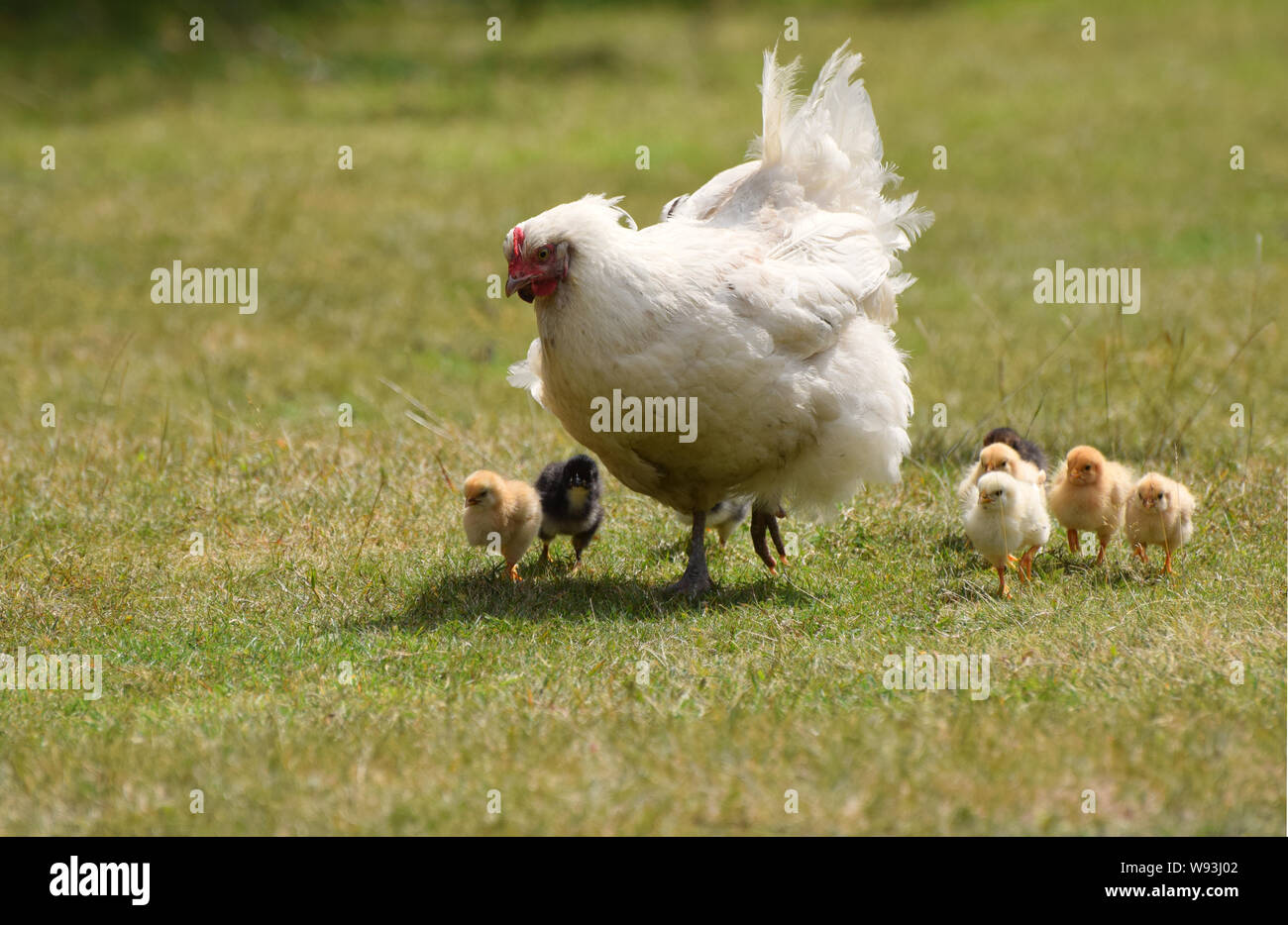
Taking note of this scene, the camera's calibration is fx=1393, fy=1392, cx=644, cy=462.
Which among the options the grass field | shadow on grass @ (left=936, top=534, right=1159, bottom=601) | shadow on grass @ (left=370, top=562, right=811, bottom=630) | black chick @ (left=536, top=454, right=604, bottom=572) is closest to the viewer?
the grass field

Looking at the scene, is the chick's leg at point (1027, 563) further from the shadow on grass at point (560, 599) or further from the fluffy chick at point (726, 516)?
the fluffy chick at point (726, 516)

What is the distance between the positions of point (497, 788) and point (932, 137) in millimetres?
16512

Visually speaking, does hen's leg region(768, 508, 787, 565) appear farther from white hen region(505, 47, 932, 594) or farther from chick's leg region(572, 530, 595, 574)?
chick's leg region(572, 530, 595, 574)

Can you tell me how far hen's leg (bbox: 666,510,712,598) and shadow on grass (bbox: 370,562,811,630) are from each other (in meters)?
0.06

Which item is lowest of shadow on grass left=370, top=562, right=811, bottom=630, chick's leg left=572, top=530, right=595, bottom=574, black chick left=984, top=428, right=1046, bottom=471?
shadow on grass left=370, top=562, right=811, bottom=630

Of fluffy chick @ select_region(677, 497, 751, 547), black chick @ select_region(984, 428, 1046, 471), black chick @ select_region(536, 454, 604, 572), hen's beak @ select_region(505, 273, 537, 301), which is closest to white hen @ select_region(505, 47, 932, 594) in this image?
hen's beak @ select_region(505, 273, 537, 301)

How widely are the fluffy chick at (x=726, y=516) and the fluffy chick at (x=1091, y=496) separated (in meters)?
1.55

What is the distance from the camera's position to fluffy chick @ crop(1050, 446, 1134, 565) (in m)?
6.69

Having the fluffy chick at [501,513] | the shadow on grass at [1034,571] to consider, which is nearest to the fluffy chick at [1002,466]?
the shadow on grass at [1034,571]

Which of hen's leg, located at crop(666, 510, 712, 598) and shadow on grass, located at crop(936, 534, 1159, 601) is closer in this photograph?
shadow on grass, located at crop(936, 534, 1159, 601)

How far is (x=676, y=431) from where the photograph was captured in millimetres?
6238

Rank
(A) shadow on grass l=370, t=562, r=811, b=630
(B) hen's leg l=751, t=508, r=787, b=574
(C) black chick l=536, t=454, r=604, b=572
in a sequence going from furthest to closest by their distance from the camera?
(B) hen's leg l=751, t=508, r=787, b=574 < (C) black chick l=536, t=454, r=604, b=572 < (A) shadow on grass l=370, t=562, r=811, b=630

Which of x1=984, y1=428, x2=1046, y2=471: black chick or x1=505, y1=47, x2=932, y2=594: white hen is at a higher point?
x1=505, y1=47, x2=932, y2=594: white hen

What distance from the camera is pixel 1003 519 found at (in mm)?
6363
